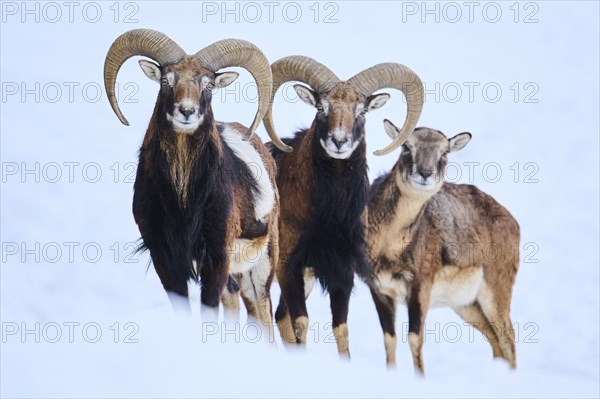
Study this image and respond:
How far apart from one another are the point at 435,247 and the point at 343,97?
305 cm

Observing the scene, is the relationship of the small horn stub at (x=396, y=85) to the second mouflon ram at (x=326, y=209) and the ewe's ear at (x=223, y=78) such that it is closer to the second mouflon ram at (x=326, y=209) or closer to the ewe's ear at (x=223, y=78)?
the second mouflon ram at (x=326, y=209)

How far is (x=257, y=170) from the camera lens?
1573 cm

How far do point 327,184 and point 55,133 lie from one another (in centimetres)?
1899

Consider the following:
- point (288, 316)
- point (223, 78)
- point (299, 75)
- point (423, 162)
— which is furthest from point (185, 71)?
point (423, 162)

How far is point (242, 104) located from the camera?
37.4 meters

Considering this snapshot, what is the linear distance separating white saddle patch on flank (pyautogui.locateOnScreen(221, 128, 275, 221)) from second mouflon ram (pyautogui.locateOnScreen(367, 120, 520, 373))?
2.48 m

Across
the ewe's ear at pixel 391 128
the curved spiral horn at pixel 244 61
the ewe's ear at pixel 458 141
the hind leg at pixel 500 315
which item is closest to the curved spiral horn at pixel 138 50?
the curved spiral horn at pixel 244 61

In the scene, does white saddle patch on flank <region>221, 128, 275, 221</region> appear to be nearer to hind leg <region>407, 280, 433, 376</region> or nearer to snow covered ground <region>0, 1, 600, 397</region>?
snow covered ground <region>0, 1, 600, 397</region>

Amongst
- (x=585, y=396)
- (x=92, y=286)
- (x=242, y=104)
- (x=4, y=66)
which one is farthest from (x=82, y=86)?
(x=585, y=396)

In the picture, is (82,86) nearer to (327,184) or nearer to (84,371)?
(327,184)

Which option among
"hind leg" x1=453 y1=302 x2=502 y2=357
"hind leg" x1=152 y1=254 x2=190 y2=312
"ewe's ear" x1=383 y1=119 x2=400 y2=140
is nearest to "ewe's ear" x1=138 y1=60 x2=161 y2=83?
"hind leg" x1=152 y1=254 x2=190 y2=312

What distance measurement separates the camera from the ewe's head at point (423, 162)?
698 inches

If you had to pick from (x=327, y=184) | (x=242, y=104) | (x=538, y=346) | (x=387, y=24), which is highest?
(x=387, y=24)

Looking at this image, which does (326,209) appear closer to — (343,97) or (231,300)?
(343,97)
